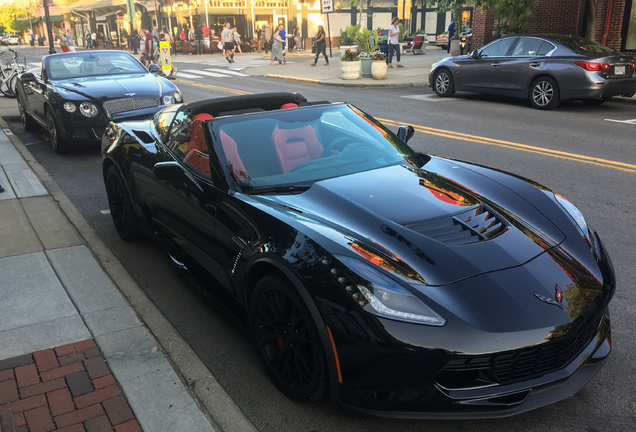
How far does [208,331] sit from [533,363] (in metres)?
2.20

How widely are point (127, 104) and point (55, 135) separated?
1.43m

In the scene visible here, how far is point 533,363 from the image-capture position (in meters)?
2.43

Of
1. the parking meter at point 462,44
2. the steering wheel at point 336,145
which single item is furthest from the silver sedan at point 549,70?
the parking meter at point 462,44

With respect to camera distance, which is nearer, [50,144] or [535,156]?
[535,156]

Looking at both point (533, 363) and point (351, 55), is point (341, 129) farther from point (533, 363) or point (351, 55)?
point (351, 55)

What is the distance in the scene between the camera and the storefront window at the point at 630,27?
55.7 feet

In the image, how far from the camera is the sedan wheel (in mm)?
12547

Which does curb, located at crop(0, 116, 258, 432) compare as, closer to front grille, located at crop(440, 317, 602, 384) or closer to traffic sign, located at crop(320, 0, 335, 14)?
front grille, located at crop(440, 317, 602, 384)

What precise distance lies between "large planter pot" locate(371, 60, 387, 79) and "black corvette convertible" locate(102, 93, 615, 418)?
15.6 meters

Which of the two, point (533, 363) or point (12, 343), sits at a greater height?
point (533, 363)

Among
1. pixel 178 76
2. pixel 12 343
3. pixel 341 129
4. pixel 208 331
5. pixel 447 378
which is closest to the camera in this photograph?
pixel 447 378

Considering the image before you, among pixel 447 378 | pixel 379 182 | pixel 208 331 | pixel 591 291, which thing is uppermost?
pixel 379 182

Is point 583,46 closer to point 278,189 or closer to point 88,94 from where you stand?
point 88,94

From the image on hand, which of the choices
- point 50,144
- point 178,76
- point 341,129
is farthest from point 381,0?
point 341,129
